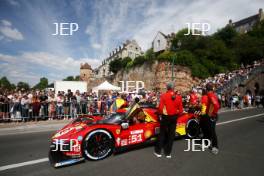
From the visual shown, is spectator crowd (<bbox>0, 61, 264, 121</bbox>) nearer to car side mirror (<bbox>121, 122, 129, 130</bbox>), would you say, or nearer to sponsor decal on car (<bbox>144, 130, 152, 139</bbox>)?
sponsor decal on car (<bbox>144, 130, 152, 139</bbox>)

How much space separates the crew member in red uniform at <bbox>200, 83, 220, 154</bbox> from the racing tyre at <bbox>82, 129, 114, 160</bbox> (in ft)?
8.91

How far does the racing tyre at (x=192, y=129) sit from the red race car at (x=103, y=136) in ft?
4.87

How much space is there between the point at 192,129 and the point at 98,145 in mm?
3643

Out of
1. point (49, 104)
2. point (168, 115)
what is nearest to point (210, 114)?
point (168, 115)

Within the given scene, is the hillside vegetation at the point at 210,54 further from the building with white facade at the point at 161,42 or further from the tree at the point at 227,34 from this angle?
the building with white facade at the point at 161,42

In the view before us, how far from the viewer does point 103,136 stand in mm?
5258

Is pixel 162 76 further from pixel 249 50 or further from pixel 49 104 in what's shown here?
pixel 49 104

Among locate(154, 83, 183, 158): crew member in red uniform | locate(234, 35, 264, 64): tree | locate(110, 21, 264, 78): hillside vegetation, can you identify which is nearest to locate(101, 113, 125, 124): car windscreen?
locate(154, 83, 183, 158): crew member in red uniform

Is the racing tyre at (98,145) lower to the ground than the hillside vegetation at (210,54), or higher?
lower

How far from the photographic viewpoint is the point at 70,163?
476cm

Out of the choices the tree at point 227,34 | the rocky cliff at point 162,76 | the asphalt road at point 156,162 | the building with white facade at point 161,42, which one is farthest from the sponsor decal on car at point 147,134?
the tree at point 227,34

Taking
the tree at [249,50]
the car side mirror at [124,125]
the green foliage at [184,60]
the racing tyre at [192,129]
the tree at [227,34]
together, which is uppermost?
the tree at [227,34]

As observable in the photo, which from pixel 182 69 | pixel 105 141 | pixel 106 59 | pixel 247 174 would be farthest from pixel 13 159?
pixel 106 59

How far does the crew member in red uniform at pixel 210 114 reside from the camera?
593 cm
